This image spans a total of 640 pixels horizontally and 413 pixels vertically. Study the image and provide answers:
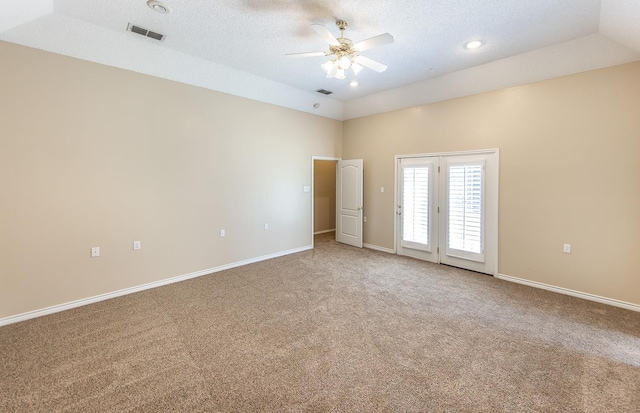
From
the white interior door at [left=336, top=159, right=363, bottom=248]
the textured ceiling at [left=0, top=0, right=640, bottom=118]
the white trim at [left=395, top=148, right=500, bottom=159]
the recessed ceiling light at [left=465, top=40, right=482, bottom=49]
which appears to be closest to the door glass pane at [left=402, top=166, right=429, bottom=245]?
the white trim at [left=395, top=148, right=500, bottom=159]

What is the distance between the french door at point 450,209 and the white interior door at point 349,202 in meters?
0.97

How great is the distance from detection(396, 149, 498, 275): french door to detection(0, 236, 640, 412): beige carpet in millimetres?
957

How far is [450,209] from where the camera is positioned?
521cm

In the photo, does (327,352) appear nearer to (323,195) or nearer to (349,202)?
(349,202)

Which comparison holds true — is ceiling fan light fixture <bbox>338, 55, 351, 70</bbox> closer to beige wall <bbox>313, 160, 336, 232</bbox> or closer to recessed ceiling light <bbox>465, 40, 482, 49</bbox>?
recessed ceiling light <bbox>465, 40, 482, 49</bbox>

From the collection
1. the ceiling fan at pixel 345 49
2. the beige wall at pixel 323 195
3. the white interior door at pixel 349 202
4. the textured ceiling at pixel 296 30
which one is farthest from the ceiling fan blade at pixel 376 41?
the beige wall at pixel 323 195

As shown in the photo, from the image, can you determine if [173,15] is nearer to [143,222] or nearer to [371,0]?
[371,0]

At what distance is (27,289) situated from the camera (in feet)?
10.9

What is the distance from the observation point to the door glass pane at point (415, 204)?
5.57m

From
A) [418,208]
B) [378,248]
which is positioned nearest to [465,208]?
[418,208]

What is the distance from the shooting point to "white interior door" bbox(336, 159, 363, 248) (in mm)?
6691

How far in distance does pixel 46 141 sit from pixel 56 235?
1.13 meters

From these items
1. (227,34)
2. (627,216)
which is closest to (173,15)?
(227,34)

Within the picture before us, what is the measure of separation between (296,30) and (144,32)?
6.44 feet
